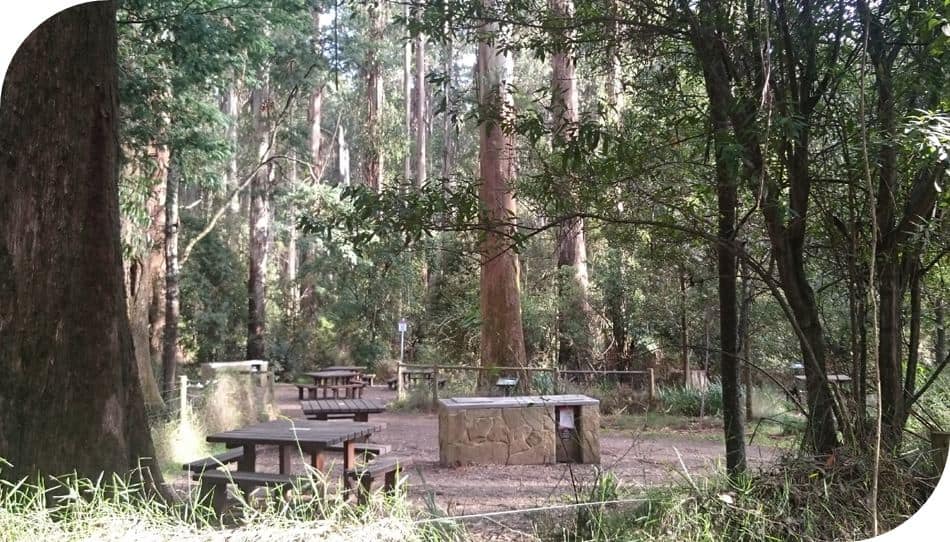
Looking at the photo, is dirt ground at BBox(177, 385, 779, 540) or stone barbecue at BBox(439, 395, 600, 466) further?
stone barbecue at BBox(439, 395, 600, 466)

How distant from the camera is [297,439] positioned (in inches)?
161

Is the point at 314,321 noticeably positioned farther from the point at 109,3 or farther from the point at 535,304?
the point at 109,3

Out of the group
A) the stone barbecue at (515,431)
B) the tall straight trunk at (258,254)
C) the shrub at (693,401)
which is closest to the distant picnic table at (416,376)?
the shrub at (693,401)

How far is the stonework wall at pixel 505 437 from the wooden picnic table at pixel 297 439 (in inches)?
70.9

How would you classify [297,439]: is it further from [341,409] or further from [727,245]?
[341,409]

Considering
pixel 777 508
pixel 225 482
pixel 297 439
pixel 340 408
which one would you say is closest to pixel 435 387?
pixel 340 408

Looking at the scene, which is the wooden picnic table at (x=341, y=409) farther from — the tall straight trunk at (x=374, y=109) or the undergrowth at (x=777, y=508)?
the tall straight trunk at (x=374, y=109)

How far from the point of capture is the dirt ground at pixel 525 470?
3.92 m

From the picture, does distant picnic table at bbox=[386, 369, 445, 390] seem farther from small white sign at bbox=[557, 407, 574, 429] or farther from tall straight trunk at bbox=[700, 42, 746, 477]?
tall straight trunk at bbox=[700, 42, 746, 477]

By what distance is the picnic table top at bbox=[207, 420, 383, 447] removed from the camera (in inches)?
166

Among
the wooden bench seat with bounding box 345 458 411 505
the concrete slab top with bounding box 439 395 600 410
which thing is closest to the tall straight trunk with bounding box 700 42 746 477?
the wooden bench seat with bounding box 345 458 411 505

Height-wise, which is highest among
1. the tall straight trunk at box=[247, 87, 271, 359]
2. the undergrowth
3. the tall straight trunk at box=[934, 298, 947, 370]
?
the tall straight trunk at box=[247, 87, 271, 359]

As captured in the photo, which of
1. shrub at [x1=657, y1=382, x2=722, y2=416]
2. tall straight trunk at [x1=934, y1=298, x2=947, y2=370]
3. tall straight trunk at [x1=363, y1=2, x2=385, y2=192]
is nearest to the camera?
tall straight trunk at [x1=934, y1=298, x2=947, y2=370]

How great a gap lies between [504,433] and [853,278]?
399 centimetres
